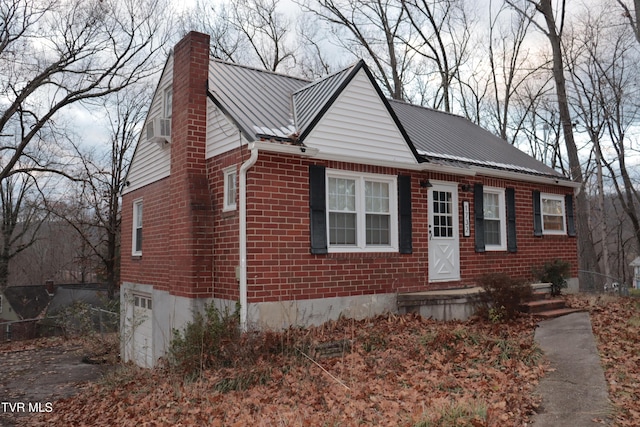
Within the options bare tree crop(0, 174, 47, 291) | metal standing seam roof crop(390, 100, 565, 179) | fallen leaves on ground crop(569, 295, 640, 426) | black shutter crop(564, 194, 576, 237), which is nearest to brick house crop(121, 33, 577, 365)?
metal standing seam roof crop(390, 100, 565, 179)

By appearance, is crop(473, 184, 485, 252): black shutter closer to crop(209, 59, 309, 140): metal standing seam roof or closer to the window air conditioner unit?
crop(209, 59, 309, 140): metal standing seam roof

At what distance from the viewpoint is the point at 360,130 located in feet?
34.0

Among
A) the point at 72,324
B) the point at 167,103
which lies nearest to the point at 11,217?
the point at 72,324

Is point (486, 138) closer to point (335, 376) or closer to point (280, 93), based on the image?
point (280, 93)

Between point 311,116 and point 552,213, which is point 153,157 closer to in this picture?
point 311,116

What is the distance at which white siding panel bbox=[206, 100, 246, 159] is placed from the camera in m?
9.55

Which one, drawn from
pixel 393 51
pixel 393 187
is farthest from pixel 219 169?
pixel 393 51

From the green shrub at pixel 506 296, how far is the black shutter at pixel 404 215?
1882 mm

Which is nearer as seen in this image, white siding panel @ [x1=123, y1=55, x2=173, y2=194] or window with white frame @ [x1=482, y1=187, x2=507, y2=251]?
white siding panel @ [x1=123, y1=55, x2=173, y2=194]

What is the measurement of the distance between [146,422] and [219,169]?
5.07 metres

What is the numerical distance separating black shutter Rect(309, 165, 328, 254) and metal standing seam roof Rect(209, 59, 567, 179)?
919mm

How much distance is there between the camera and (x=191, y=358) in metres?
8.09

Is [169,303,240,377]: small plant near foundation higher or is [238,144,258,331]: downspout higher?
[238,144,258,331]: downspout

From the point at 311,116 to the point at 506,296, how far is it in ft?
17.4
